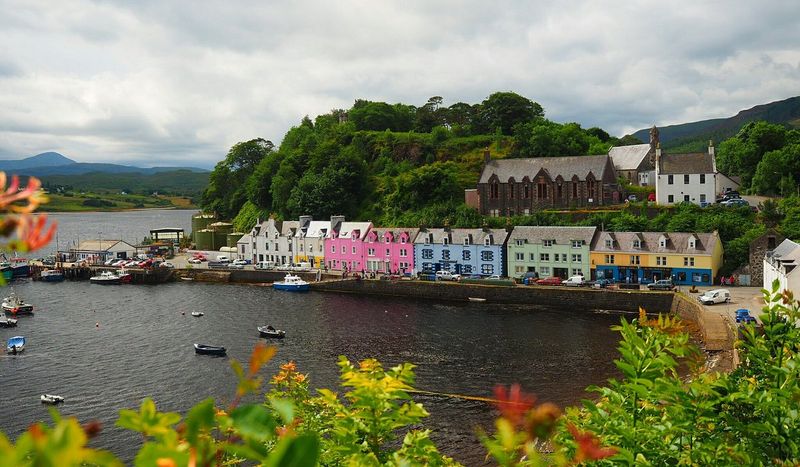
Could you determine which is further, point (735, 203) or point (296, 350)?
point (735, 203)

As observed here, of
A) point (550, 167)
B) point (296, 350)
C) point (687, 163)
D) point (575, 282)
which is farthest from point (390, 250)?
point (687, 163)

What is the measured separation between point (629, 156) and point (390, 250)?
37.3m

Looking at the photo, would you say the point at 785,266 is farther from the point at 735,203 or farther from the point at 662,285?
the point at 735,203

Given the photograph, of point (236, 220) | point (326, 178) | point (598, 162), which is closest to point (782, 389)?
point (598, 162)

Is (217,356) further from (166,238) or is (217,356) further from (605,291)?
(166,238)

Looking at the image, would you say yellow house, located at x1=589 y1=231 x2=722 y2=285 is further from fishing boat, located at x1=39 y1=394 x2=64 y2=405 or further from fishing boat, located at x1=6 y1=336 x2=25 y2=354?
fishing boat, located at x1=6 y1=336 x2=25 y2=354

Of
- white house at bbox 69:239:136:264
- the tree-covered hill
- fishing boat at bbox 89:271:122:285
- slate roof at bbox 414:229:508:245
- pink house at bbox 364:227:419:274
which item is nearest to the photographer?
slate roof at bbox 414:229:508:245

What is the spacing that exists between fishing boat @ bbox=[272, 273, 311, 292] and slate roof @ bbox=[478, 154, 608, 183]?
27202 mm

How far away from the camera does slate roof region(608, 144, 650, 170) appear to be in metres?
80.8

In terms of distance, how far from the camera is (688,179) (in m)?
65.6

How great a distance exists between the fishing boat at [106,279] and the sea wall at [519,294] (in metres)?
26.0

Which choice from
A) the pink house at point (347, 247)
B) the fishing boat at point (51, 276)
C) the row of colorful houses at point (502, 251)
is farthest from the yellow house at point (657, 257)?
the fishing boat at point (51, 276)

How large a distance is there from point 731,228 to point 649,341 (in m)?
55.9

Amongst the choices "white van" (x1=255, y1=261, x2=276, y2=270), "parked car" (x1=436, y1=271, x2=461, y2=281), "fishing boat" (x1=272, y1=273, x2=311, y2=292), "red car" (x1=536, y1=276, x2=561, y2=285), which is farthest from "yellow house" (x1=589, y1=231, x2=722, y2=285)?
"white van" (x1=255, y1=261, x2=276, y2=270)
